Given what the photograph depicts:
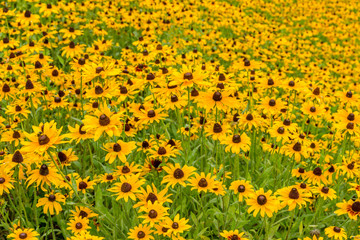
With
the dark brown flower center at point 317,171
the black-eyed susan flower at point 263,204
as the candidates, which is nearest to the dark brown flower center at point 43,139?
the black-eyed susan flower at point 263,204

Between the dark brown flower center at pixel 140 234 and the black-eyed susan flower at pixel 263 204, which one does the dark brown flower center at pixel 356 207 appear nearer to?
the black-eyed susan flower at pixel 263 204

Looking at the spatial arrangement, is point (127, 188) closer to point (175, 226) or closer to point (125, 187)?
point (125, 187)

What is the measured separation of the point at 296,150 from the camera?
373cm

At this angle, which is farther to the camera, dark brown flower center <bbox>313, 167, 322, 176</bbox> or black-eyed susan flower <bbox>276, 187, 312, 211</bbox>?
dark brown flower center <bbox>313, 167, 322, 176</bbox>

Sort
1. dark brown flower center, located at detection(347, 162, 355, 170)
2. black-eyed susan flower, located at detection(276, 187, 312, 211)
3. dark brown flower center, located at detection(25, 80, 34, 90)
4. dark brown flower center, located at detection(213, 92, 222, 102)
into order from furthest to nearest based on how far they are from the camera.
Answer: dark brown flower center, located at detection(25, 80, 34, 90)
dark brown flower center, located at detection(347, 162, 355, 170)
dark brown flower center, located at detection(213, 92, 222, 102)
black-eyed susan flower, located at detection(276, 187, 312, 211)

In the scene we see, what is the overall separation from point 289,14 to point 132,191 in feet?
37.7

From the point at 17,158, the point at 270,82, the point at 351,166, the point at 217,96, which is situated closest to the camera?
the point at 17,158

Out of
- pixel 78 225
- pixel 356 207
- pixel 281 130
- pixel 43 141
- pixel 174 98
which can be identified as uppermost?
pixel 43 141

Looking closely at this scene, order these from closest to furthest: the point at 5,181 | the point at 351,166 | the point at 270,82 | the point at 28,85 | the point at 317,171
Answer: the point at 5,181
the point at 317,171
the point at 351,166
the point at 28,85
the point at 270,82

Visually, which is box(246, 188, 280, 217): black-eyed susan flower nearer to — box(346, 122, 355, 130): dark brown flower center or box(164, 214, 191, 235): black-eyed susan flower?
box(164, 214, 191, 235): black-eyed susan flower

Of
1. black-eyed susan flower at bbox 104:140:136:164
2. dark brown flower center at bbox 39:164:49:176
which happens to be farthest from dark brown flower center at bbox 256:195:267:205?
dark brown flower center at bbox 39:164:49:176

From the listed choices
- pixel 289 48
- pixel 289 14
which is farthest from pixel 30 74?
pixel 289 14

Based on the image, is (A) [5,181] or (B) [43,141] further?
(A) [5,181]

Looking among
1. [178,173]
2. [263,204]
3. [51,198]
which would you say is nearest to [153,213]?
[178,173]
